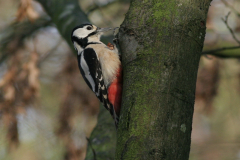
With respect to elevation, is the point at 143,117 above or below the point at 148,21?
below

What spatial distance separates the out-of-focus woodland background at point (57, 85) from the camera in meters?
4.56

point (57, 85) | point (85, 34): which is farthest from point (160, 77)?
point (57, 85)

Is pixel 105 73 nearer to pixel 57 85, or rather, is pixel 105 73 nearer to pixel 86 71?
pixel 86 71

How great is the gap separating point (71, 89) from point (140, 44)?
298cm

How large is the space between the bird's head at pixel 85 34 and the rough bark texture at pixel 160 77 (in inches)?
75.6

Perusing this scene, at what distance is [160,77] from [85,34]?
7.90 feet

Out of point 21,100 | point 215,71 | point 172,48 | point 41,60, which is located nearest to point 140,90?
point 172,48

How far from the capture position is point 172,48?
2.07 metres

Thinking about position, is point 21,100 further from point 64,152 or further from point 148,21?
point 148,21

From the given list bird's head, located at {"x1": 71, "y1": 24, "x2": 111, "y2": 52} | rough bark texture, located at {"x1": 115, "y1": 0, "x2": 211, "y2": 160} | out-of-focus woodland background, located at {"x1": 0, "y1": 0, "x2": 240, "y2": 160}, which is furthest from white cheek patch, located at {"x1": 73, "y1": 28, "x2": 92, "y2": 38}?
rough bark texture, located at {"x1": 115, "y1": 0, "x2": 211, "y2": 160}

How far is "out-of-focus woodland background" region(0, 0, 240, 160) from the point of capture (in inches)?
179

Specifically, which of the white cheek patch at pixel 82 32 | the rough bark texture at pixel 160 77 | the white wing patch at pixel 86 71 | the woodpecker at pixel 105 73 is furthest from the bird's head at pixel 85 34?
the rough bark texture at pixel 160 77

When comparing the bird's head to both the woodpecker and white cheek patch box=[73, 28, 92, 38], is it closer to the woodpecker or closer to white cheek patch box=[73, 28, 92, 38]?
white cheek patch box=[73, 28, 92, 38]

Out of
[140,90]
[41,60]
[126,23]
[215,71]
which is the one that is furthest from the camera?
[41,60]
